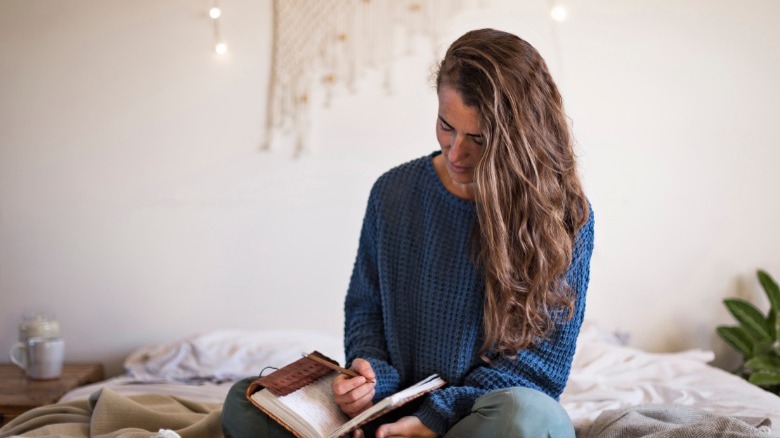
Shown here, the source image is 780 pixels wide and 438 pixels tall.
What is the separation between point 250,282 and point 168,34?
2.74 ft

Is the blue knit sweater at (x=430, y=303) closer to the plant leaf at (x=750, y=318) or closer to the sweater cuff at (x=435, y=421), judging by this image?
the sweater cuff at (x=435, y=421)

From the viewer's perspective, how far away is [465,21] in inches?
111

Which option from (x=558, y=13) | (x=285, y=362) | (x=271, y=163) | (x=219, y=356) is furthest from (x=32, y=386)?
(x=558, y=13)

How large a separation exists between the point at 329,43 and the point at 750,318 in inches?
64.5

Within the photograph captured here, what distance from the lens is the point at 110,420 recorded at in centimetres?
173

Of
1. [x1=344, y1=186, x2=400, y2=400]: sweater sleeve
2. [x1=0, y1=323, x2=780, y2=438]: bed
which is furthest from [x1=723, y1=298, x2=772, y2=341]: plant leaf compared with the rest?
[x1=344, y1=186, x2=400, y2=400]: sweater sleeve

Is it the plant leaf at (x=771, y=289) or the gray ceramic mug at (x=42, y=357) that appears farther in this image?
the plant leaf at (x=771, y=289)

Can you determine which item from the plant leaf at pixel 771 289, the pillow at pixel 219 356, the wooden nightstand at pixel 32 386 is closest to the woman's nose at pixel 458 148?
the pillow at pixel 219 356

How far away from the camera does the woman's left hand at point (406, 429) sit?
4.66 feet

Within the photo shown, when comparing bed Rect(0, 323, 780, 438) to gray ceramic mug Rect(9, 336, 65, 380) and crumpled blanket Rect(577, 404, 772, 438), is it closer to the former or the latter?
crumpled blanket Rect(577, 404, 772, 438)

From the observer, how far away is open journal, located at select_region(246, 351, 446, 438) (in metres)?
1.37

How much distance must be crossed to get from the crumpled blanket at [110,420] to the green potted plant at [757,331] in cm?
180

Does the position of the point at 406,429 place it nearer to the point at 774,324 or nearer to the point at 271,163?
the point at 271,163

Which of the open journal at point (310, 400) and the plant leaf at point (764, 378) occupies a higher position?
the open journal at point (310, 400)
